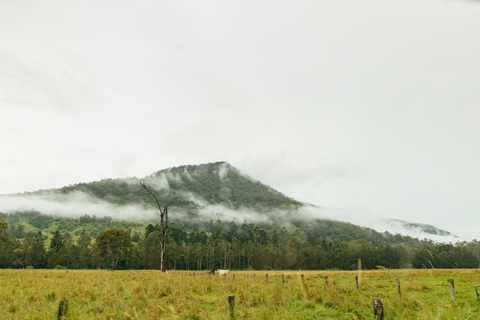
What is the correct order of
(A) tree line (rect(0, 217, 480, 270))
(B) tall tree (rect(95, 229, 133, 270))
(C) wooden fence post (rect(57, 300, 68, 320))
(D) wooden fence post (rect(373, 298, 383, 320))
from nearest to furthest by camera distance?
(D) wooden fence post (rect(373, 298, 383, 320))
(C) wooden fence post (rect(57, 300, 68, 320))
(B) tall tree (rect(95, 229, 133, 270))
(A) tree line (rect(0, 217, 480, 270))

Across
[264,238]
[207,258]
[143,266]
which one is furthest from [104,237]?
[264,238]

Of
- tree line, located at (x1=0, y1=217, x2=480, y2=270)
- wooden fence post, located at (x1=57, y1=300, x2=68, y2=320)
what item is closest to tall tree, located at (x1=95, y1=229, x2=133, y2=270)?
tree line, located at (x1=0, y1=217, x2=480, y2=270)

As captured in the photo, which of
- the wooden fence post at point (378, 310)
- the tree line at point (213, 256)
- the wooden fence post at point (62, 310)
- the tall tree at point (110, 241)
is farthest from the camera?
the tree line at point (213, 256)

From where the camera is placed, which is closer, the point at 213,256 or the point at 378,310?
the point at 378,310

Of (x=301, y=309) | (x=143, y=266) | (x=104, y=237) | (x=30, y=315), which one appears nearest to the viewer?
(x=30, y=315)

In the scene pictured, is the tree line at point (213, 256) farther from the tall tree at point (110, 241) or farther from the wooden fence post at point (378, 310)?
the wooden fence post at point (378, 310)

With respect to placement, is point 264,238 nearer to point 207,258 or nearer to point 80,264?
point 207,258

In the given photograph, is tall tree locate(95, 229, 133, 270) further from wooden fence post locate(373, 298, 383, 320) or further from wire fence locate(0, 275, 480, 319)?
wooden fence post locate(373, 298, 383, 320)

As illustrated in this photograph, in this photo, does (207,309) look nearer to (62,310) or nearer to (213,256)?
(62,310)

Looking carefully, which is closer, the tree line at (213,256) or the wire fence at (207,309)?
the wire fence at (207,309)

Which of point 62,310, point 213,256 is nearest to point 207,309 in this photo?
point 62,310

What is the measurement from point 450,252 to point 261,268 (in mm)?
64707

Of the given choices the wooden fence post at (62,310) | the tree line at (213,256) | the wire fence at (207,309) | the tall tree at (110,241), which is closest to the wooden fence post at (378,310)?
the wire fence at (207,309)

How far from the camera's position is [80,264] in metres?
87.0
